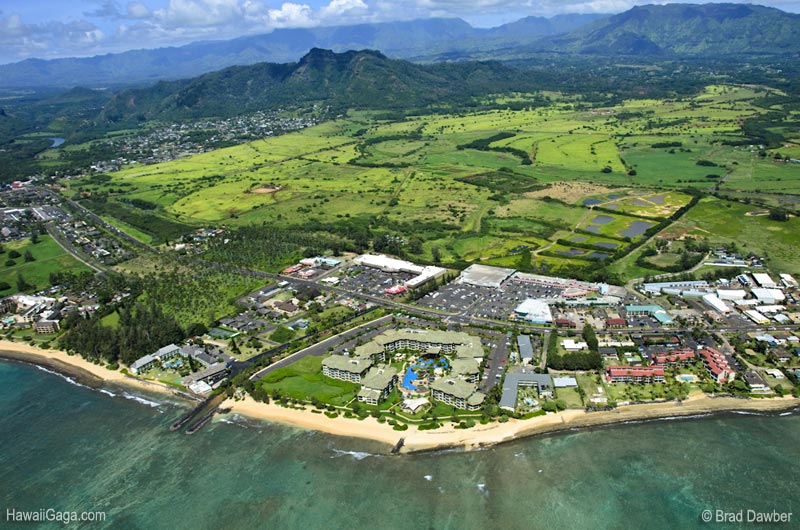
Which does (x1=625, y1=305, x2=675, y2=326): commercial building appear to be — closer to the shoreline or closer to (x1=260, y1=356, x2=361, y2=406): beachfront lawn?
(x1=260, y1=356, x2=361, y2=406): beachfront lawn

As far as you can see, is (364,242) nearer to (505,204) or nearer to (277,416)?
(505,204)

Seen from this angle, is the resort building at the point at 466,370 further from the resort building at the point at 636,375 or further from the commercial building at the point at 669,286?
the commercial building at the point at 669,286


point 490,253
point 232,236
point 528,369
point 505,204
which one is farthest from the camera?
point 505,204

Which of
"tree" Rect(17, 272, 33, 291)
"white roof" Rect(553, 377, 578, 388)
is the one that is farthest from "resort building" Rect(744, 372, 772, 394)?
"tree" Rect(17, 272, 33, 291)

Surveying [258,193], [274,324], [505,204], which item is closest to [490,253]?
[505,204]

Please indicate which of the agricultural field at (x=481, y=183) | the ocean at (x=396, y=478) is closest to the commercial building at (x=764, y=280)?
the agricultural field at (x=481, y=183)

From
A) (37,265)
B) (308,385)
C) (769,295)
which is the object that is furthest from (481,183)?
(37,265)

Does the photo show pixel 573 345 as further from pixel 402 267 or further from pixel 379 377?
pixel 402 267
